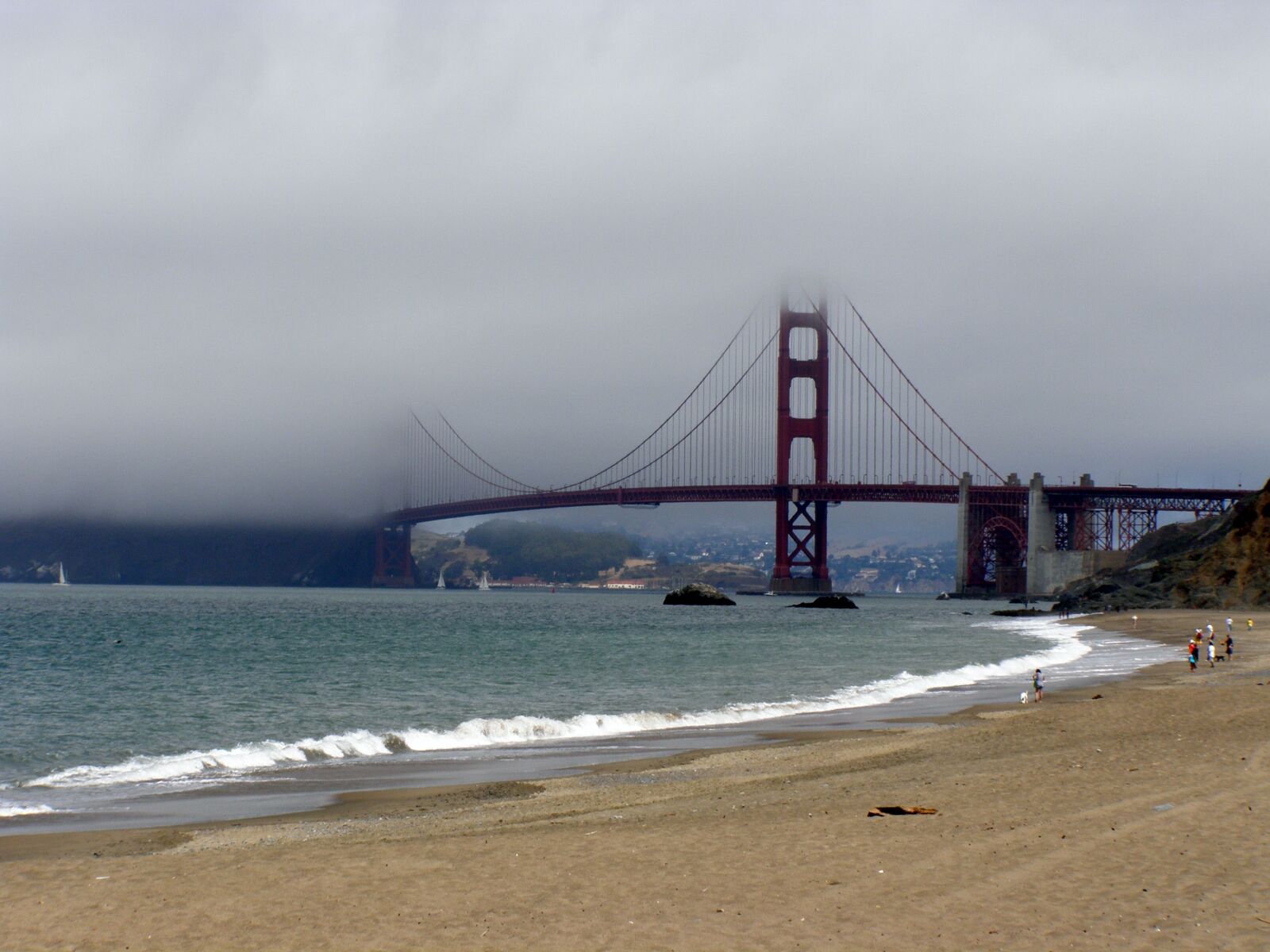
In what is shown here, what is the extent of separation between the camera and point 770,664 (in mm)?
35719

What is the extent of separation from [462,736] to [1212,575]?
5277 cm

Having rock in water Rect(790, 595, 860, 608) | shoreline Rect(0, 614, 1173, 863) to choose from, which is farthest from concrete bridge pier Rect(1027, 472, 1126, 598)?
shoreline Rect(0, 614, 1173, 863)

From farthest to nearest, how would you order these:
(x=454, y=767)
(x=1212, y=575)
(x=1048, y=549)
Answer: (x=1048, y=549)
(x=1212, y=575)
(x=454, y=767)

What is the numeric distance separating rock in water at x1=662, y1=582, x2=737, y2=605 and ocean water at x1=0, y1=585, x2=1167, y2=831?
1325 inches

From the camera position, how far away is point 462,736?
62.2 ft

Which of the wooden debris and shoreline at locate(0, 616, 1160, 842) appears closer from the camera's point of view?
the wooden debris

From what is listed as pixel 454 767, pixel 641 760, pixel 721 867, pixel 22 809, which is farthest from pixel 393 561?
pixel 721 867

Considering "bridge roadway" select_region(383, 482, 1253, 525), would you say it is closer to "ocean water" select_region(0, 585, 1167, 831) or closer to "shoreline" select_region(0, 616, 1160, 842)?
"ocean water" select_region(0, 585, 1167, 831)

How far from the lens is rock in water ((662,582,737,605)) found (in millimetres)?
96375

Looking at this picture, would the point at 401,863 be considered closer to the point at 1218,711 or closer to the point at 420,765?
the point at 420,765

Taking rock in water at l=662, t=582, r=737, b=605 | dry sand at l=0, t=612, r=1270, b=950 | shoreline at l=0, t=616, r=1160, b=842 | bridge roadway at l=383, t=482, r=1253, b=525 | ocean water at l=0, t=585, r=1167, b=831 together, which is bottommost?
rock in water at l=662, t=582, r=737, b=605

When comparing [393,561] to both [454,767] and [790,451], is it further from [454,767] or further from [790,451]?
[454,767]

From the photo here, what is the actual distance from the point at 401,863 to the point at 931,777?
560cm

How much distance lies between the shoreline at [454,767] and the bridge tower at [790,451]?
8176 cm
